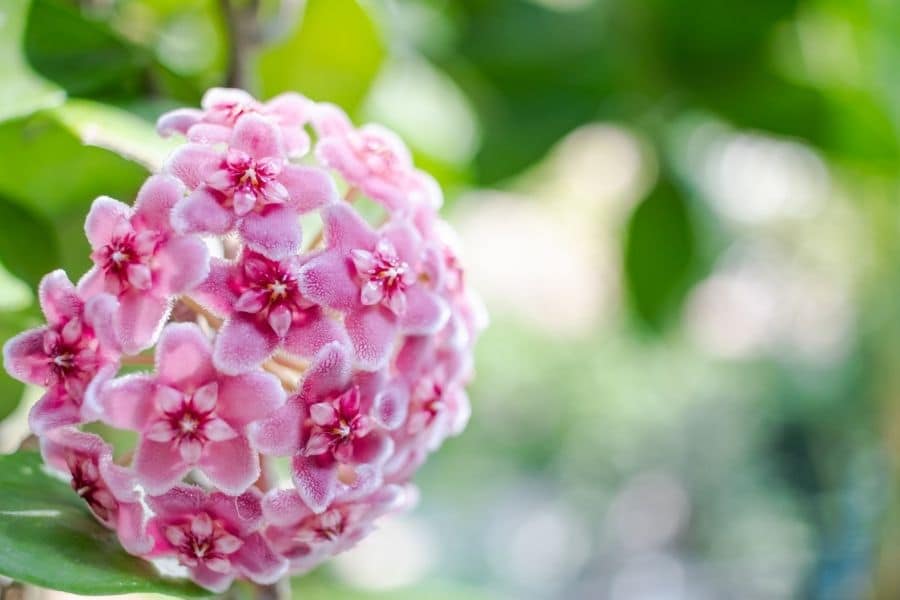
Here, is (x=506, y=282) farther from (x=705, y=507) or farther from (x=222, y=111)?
(x=222, y=111)

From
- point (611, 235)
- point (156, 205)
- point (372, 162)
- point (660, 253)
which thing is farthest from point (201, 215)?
point (611, 235)

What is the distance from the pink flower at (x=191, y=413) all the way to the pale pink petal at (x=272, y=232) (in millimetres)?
47

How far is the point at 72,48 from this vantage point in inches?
24.8

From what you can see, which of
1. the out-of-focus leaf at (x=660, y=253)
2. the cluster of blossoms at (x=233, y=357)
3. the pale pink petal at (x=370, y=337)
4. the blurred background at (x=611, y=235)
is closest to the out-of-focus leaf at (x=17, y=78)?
the blurred background at (x=611, y=235)

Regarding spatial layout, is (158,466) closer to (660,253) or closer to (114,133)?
(114,133)

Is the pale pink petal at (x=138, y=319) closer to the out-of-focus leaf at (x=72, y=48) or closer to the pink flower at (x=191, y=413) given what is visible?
the pink flower at (x=191, y=413)

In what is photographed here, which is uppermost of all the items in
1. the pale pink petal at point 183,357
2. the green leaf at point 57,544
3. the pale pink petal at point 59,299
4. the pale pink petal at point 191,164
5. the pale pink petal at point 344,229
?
the pale pink petal at point 191,164

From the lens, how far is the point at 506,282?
3.08 m

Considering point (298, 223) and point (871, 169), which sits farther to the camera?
point (871, 169)

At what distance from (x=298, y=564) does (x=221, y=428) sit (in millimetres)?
103

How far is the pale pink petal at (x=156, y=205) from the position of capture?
481mm

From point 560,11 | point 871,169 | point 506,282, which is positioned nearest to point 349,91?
point 560,11

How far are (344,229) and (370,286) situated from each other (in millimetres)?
34

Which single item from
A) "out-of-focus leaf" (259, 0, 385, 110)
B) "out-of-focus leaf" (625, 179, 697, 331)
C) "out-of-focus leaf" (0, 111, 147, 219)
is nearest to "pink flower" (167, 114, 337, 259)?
"out-of-focus leaf" (0, 111, 147, 219)
